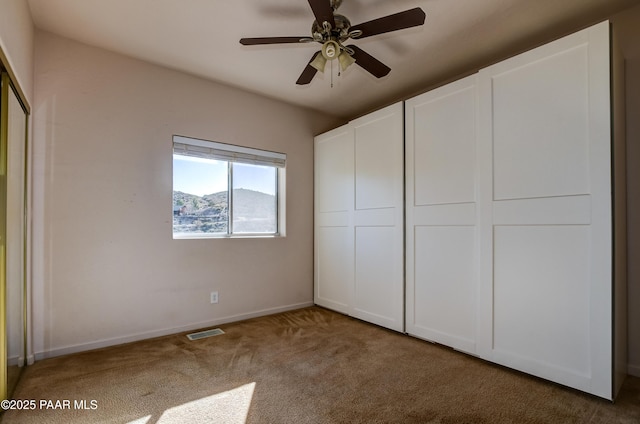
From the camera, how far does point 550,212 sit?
2.15 meters

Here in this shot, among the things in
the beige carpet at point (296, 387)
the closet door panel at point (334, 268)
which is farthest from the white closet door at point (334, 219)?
the beige carpet at point (296, 387)

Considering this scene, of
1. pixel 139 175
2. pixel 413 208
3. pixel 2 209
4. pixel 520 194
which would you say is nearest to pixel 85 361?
pixel 2 209

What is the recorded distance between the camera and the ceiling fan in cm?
176

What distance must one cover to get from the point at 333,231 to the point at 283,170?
0.97 metres

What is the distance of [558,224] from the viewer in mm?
2113

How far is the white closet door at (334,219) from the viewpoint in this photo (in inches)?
146

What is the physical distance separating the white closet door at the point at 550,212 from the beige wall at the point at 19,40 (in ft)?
9.92

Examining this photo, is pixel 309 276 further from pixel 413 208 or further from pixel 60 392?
pixel 60 392

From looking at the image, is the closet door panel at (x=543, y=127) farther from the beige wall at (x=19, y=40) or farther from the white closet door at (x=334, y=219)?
the beige wall at (x=19, y=40)

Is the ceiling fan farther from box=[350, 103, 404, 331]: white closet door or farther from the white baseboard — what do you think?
the white baseboard

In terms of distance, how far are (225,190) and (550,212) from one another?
9.77ft

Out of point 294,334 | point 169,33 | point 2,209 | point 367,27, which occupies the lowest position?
point 294,334

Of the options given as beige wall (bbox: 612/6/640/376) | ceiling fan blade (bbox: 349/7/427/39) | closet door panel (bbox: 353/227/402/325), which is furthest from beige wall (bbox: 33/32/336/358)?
beige wall (bbox: 612/6/640/376)

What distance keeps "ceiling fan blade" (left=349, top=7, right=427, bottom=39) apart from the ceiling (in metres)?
0.39
